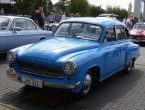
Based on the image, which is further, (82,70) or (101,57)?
(101,57)

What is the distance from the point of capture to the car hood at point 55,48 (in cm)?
560

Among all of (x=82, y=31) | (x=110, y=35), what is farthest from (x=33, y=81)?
(x=110, y=35)

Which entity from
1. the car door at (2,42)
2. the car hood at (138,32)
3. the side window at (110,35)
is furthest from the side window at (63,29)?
the car hood at (138,32)

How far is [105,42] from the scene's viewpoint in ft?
22.5

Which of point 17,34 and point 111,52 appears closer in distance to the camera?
point 111,52

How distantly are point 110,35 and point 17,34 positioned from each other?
3912 mm

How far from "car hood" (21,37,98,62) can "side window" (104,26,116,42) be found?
49 centimetres

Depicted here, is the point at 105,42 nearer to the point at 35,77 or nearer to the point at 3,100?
the point at 35,77

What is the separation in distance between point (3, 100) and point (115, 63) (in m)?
2.90

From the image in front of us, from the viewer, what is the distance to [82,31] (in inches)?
273

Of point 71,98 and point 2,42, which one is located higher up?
point 2,42

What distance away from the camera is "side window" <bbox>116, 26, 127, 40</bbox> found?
7781 mm

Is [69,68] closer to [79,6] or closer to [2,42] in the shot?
[2,42]

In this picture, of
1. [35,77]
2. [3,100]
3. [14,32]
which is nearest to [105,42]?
[35,77]
